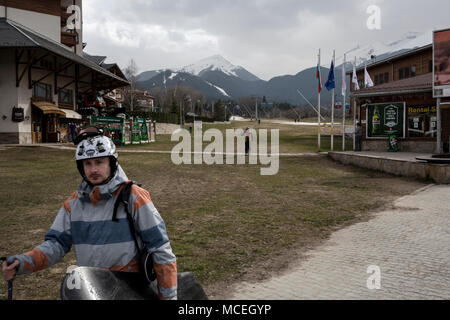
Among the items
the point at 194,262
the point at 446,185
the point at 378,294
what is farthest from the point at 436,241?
the point at 446,185

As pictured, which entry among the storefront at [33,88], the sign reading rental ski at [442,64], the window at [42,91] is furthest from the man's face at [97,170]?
the window at [42,91]

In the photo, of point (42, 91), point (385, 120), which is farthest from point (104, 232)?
point (42, 91)

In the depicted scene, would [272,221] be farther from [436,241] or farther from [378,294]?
[378,294]

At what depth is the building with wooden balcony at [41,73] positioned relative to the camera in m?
32.7

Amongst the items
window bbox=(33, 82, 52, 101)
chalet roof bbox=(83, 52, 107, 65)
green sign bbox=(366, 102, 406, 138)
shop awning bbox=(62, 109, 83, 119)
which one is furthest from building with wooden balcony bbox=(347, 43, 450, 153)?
chalet roof bbox=(83, 52, 107, 65)

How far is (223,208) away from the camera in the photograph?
10.1m

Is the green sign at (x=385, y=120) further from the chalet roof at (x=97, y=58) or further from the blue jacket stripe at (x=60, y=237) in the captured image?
the chalet roof at (x=97, y=58)

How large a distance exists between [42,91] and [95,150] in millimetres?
38863

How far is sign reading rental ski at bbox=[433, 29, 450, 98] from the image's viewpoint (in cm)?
1816

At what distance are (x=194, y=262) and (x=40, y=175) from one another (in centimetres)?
1366

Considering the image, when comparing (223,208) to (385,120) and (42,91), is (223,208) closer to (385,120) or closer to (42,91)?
(385,120)

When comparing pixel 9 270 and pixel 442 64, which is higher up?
pixel 442 64

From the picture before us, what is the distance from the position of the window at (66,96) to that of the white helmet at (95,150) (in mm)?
41229

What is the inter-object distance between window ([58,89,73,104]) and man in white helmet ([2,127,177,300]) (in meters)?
41.3
